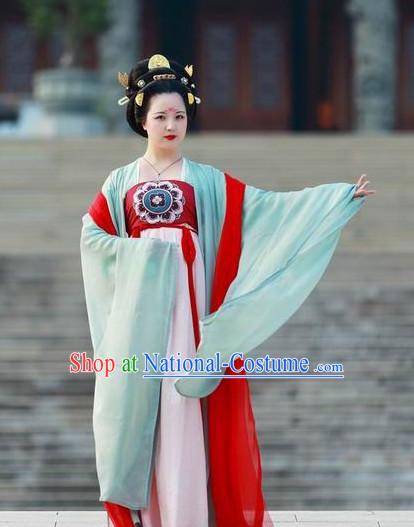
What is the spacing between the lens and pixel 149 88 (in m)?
4.95

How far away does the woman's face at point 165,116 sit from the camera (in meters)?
4.92

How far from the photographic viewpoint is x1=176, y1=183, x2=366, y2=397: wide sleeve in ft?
15.8

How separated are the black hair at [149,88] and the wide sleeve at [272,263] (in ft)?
1.32

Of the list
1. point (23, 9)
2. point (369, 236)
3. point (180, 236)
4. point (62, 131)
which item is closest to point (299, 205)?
point (180, 236)

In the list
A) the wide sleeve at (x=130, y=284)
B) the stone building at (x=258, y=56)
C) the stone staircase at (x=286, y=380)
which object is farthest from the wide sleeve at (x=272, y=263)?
the stone building at (x=258, y=56)

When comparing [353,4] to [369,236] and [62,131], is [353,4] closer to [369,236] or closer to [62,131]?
[62,131]

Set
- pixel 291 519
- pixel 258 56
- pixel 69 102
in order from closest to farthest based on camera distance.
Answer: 1. pixel 291 519
2. pixel 69 102
3. pixel 258 56

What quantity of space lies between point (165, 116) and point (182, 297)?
62 cm

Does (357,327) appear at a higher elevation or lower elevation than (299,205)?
lower

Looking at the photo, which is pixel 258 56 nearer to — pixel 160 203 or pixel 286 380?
pixel 286 380

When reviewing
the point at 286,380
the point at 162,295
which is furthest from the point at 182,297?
the point at 286,380

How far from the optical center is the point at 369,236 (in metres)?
10.4

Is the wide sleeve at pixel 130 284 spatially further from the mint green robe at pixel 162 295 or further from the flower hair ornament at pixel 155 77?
the flower hair ornament at pixel 155 77

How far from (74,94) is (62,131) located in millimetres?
452
